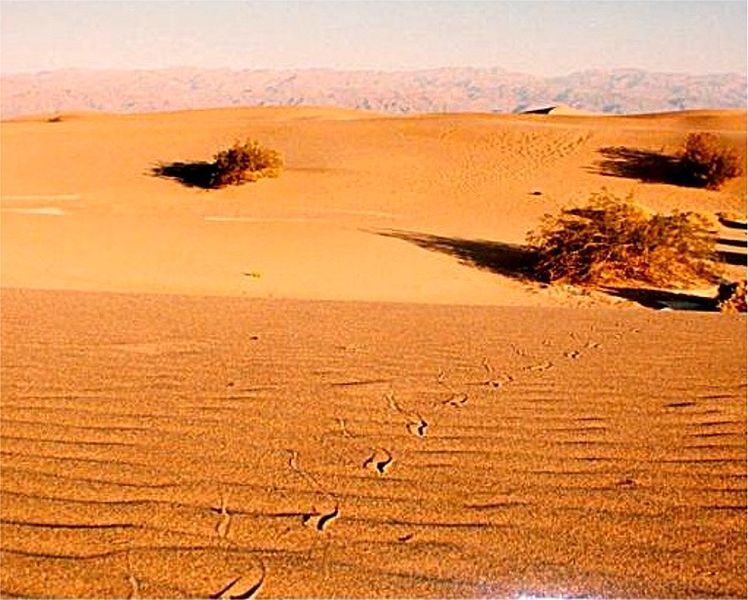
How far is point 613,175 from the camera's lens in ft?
75.1

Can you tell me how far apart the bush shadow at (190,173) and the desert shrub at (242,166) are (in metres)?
0.28

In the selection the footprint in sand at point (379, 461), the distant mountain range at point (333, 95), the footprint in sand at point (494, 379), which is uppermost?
the footprint in sand at point (379, 461)

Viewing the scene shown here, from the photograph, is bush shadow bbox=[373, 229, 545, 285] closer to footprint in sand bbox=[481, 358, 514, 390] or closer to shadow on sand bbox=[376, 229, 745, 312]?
shadow on sand bbox=[376, 229, 745, 312]

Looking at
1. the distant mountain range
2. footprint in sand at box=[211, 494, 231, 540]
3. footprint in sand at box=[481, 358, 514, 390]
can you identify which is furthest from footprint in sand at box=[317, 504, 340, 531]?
the distant mountain range

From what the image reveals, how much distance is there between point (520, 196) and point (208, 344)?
49.8 feet

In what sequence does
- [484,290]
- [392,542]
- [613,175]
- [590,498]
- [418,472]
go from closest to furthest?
[392,542] → [590,498] → [418,472] → [484,290] → [613,175]

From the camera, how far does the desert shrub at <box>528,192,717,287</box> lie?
1231cm

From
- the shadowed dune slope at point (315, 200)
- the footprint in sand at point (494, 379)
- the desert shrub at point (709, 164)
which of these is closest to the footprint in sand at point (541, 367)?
the footprint in sand at point (494, 379)

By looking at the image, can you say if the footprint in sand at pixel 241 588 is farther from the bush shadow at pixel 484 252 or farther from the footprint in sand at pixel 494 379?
the bush shadow at pixel 484 252

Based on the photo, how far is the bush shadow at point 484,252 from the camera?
1309 centimetres

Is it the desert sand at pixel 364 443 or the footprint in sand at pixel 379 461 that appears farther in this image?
the footprint in sand at pixel 379 461

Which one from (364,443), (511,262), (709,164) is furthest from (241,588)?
(709,164)

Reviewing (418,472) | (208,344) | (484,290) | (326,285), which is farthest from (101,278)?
(418,472)

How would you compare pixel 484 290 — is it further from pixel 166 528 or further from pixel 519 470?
pixel 166 528
